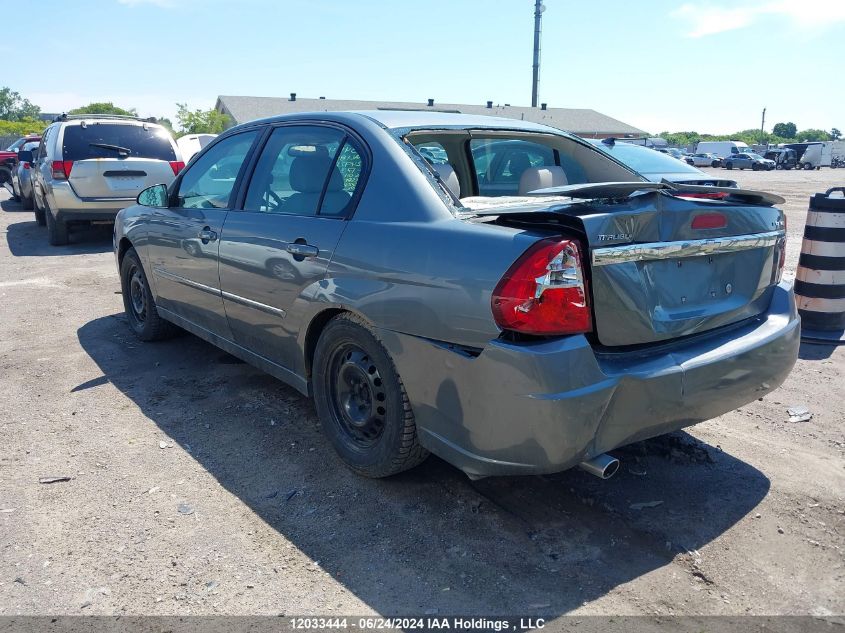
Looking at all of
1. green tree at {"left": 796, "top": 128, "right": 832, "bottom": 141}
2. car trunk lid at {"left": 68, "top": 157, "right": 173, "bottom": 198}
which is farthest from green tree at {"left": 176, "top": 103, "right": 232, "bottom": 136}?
green tree at {"left": 796, "top": 128, "right": 832, "bottom": 141}

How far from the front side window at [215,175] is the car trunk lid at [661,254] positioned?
2000 mm

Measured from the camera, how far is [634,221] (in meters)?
2.66

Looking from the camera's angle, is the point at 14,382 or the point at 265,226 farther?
the point at 14,382

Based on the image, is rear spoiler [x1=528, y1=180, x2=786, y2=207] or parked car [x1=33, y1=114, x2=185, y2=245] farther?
parked car [x1=33, y1=114, x2=185, y2=245]

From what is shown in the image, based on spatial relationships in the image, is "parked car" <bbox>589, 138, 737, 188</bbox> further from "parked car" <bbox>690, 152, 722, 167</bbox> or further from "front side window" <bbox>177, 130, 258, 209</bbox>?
"parked car" <bbox>690, 152, 722, 167</bbox>

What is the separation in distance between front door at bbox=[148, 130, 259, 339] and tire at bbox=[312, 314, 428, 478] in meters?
1.14

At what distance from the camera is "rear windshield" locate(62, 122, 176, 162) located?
10.1 m

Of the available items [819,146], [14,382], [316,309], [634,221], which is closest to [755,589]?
[634,221]

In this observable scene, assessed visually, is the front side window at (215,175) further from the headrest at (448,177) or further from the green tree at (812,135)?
the green tree at (812,135)

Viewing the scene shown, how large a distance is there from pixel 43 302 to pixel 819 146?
60.5 m

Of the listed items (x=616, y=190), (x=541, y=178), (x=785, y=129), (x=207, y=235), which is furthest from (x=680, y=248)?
(x=785, y=129)

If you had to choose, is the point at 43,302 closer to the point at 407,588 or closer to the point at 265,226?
the point at 265,226

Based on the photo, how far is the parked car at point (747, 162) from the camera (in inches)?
2092

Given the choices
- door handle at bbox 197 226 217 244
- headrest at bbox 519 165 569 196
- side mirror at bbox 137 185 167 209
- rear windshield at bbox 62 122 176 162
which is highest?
rear windshield at bbox 62 122 176 162
